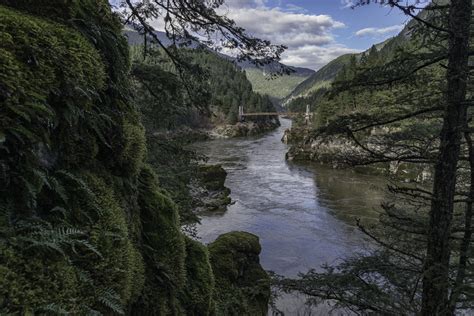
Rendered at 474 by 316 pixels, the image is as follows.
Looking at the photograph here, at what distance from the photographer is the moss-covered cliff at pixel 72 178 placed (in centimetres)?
176

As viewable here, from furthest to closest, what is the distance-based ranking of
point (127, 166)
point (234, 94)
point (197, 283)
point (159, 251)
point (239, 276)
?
1. point (234, 94)
2. point (239, 276)
3. point (197, 283)
4. point (159, 251)
5. point (127, 166)

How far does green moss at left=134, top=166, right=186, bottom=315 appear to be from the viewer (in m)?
3.28

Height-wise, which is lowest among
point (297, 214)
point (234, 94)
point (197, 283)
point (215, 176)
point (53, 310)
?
point (297, 214)

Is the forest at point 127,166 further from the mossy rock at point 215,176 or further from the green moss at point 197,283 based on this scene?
the mossy rock at point 215,176

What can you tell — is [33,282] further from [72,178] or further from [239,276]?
[239,276]

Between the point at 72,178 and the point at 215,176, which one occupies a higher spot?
the point at 72,178

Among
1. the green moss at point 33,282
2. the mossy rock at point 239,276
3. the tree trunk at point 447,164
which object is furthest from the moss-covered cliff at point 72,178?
the tree trunk at point 447,164

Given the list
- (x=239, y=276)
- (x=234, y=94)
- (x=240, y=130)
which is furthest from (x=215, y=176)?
(x=234, y=94)

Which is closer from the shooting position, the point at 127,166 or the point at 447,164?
the point at 127,166

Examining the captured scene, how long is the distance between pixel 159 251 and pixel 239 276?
176 inches

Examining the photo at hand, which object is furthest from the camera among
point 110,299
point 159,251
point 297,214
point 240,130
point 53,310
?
point 240,130

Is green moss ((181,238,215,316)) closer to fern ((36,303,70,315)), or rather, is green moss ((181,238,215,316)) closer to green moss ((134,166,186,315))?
green moss ((134,166,186,315))

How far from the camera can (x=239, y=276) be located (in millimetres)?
7734

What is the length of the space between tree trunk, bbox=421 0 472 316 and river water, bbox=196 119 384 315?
477cm
